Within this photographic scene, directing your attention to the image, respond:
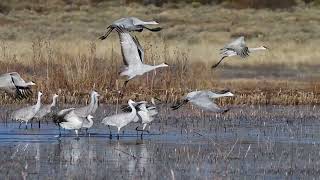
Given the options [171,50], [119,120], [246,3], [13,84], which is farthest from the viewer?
[246,3]

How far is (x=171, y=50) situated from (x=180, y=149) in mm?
16534

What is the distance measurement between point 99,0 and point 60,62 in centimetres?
2622

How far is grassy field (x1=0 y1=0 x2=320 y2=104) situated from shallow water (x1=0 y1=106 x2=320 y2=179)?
2.44 metres

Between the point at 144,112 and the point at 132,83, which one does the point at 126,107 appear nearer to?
the point at 144,112

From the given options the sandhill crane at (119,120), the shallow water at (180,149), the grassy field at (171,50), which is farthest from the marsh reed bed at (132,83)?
the sandhill crane at (119,120)

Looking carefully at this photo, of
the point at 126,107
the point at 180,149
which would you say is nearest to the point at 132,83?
the point at 126,107

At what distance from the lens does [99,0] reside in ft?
161

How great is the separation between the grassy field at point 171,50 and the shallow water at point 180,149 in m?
2.44

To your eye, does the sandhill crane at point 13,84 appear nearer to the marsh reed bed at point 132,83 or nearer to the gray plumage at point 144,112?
the gray plumage at point 144,112

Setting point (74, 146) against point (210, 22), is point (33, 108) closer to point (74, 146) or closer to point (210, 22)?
point (74, 146)

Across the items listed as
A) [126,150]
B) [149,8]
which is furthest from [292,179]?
[149,8]

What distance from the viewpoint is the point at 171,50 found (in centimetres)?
3128

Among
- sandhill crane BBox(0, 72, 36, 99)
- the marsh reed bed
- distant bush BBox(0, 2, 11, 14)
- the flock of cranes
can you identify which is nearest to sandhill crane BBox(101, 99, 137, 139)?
the flock of cranes

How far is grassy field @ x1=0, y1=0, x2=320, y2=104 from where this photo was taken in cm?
2192
